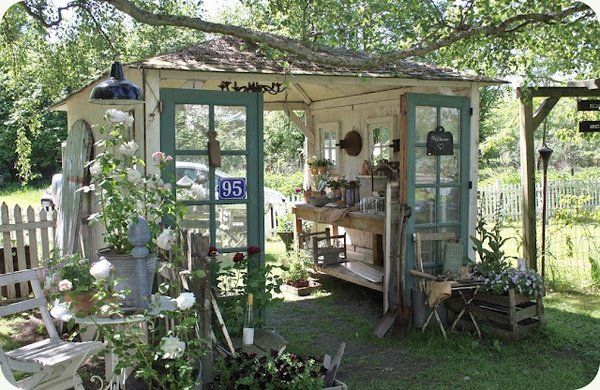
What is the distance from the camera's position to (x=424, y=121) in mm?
6793

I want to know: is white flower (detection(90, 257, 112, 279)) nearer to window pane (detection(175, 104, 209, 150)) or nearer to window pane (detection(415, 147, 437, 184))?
window pane (detection(175, 104, 209, 150))

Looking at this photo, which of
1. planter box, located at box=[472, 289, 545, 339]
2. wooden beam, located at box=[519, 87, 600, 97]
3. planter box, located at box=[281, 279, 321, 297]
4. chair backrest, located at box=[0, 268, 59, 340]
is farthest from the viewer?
planter box, located at box=[281, 279, 321, 297]

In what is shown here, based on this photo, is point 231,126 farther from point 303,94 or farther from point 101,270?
point 303,94

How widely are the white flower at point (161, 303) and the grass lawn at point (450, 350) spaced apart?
202 cm

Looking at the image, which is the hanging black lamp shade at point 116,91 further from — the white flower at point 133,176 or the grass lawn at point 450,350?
the grass lawn at point 450,350

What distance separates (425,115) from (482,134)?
17299 millimetres

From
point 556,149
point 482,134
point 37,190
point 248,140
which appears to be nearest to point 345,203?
point 248,140

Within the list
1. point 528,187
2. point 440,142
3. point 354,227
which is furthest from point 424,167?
point 528,187

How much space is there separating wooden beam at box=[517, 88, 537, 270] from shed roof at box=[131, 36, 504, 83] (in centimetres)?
104

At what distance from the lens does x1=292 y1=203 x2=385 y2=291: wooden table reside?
724cm

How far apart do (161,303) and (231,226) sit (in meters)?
2.21

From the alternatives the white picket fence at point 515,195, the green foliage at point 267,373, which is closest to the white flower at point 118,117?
the green foliage at point 267,373

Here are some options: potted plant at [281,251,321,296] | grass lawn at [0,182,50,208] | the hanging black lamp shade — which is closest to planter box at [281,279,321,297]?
potted plant at [281,251,321,296]

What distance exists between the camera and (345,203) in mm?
8383
